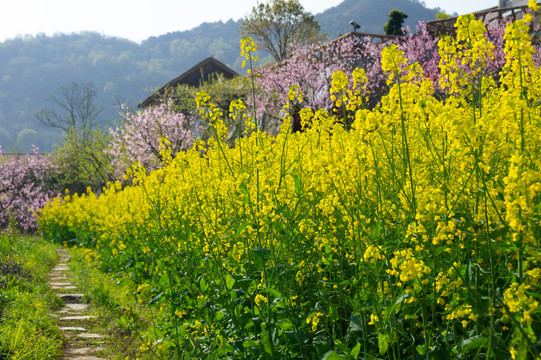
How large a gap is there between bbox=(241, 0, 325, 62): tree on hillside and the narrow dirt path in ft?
79.7

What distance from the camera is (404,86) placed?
110 inches

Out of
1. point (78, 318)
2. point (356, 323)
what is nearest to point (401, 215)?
point (356, 323)

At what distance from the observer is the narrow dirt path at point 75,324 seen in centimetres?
477

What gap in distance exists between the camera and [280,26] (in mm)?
30266

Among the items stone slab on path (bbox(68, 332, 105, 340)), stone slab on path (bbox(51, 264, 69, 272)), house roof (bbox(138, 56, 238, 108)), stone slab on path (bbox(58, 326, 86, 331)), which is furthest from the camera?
house roof (bbox(138, 56, 238, 108))

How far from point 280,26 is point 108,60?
366 ft

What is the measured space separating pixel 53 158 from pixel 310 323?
28295mm

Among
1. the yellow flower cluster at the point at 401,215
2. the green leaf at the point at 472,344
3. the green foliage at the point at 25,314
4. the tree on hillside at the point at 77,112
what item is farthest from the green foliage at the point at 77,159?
the green leaf at the point at 472,344

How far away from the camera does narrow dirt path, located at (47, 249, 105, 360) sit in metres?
4.77

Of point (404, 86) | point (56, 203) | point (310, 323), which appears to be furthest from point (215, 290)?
point (56, 203)

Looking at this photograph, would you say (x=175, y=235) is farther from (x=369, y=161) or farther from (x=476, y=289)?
(x=476, y=289)

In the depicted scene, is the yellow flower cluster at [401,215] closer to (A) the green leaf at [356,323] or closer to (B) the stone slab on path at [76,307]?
(A) the green leaf at [356,323]

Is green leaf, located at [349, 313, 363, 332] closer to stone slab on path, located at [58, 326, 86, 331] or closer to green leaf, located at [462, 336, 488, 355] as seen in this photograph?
green leaf, located at [462, 336, 488, 355]

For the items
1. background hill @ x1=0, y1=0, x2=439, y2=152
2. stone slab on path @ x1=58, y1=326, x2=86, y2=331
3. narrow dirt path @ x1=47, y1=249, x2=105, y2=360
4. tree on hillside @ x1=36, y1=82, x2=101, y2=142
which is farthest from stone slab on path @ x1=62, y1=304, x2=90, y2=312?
background hill @ x1=0, y1=0, x2=439, y2=152
